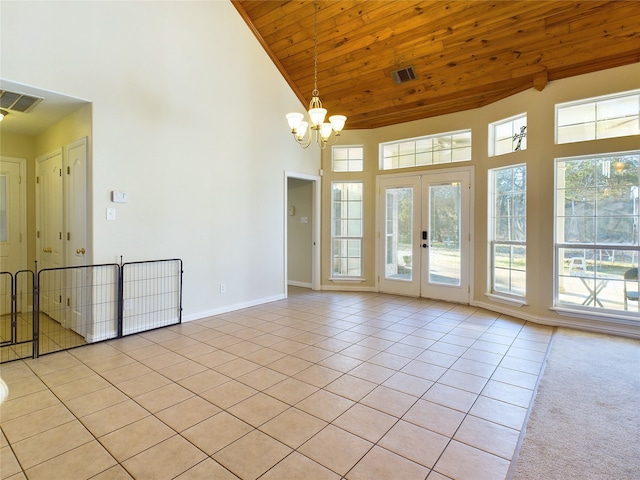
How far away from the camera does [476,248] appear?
5355 mm

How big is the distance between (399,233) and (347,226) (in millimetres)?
1000

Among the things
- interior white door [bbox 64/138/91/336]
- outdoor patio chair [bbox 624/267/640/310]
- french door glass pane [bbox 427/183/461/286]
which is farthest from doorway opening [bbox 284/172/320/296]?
outdoor patio chair [bbox 624/267/640/310]

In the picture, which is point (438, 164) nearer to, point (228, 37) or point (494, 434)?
point (228, 37)

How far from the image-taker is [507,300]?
488 centimetres

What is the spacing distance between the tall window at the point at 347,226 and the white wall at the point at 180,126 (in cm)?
120

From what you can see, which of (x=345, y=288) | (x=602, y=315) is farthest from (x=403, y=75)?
(x=602, y=315)

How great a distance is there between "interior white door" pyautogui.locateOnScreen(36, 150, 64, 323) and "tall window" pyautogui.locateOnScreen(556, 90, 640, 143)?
20.7 feet

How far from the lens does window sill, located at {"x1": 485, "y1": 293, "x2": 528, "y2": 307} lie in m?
4.69

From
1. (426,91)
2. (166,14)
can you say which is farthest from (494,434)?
(166,14)

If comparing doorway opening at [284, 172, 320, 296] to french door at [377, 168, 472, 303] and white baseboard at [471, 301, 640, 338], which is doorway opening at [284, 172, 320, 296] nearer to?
french door at [377, 168, 472, 303]

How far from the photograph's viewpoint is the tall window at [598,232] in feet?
13.1

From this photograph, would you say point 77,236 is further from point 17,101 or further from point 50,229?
point 17,101

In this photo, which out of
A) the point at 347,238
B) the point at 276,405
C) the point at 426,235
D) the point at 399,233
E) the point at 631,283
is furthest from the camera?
the point at 347,238

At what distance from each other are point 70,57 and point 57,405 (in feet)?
10.4
